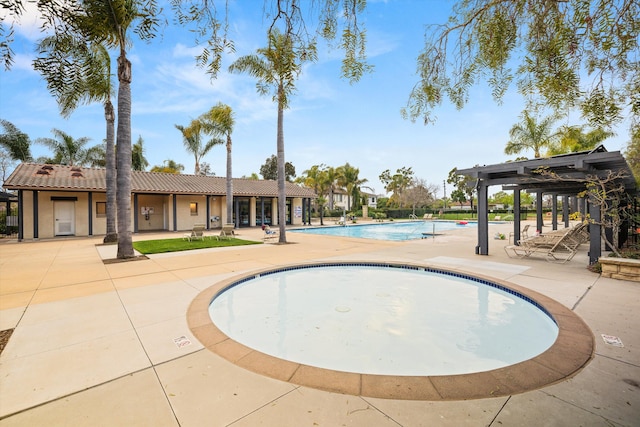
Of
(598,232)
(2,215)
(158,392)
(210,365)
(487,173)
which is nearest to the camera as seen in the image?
(158,392)

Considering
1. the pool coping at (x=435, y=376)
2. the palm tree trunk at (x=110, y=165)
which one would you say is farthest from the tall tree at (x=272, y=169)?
the pool coping at (x=435, y=376)

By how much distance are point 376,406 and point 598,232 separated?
31.4 ft

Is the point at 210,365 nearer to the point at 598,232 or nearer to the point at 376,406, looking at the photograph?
the point at 376,406

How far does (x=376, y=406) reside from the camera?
2326 millimetres

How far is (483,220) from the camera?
1034 centimetres

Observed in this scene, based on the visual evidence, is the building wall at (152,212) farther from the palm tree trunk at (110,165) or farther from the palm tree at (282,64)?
the palm tree at (282,64)

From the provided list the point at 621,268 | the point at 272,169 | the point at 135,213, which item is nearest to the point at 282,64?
the point at 621,268

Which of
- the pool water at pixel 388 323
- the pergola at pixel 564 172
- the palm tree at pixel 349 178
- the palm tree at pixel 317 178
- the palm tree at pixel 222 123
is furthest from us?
the palm tree at pixel 349 178

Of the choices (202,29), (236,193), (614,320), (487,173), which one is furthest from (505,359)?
(236,193)

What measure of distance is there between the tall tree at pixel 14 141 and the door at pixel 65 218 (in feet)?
36.0

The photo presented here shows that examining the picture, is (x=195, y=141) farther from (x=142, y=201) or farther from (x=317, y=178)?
(x=317, y=178)

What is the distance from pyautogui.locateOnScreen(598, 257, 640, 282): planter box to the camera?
6309 millimetres

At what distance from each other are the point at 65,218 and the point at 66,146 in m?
11.3

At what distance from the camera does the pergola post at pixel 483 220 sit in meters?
10.2
